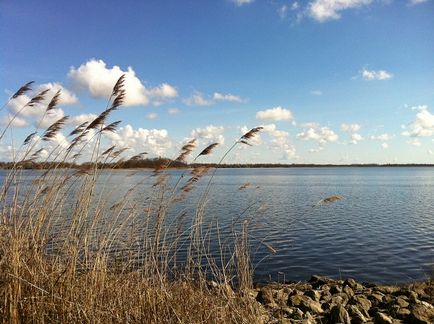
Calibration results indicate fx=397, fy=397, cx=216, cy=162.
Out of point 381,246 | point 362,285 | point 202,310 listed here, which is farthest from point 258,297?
point 381,246

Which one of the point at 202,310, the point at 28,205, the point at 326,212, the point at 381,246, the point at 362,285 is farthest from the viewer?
the point at 326,212

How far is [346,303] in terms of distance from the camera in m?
10.1

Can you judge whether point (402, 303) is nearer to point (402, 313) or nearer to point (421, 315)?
point (402, 313)

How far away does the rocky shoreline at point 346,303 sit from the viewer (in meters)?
8.22

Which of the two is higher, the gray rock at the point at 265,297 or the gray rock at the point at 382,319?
the gray rock at the point at 382,319

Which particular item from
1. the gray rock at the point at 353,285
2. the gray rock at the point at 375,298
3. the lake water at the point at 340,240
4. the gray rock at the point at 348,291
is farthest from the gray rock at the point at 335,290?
the lake water at the point at 340,240

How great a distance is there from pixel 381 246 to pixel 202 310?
1579cm

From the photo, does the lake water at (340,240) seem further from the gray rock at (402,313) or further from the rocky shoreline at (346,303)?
the gray rock at (402,313)

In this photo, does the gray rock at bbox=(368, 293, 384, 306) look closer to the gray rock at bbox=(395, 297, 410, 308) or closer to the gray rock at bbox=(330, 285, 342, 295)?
the gray rock at bbox=(395, 297, 410, 308)

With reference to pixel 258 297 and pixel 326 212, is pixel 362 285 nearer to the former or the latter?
pixel 258 297

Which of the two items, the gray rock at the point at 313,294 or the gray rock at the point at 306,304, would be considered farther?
the gray rock at the point at 313,294

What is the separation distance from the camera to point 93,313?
14.9 ft

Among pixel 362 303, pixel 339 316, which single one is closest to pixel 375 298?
pixel 362 303

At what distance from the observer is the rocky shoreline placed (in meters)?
8.22
